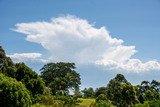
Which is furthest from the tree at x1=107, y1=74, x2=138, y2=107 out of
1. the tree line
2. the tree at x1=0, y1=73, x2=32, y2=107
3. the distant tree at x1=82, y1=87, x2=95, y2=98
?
the distant tree at x1=82, y1=87, x2=95, y2=98

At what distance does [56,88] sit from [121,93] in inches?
1055

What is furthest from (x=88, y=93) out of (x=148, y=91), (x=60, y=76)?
(x=148, y=91)

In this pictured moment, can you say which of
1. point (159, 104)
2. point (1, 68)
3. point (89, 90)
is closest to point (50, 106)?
point (159, 104)

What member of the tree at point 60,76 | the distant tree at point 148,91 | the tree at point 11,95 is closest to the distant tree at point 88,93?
the tree at point 60,76

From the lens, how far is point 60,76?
79875mm

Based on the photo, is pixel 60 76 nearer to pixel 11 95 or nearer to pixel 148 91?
pixel 148 91

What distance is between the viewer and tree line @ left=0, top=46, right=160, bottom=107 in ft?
119

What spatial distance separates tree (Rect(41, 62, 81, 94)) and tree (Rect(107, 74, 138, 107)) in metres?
19.2

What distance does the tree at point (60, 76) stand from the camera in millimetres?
73625

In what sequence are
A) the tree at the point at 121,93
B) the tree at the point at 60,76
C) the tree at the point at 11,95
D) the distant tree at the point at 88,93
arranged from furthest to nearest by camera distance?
the distant tree at the point at 88,93 → the tree at the point at 60,76 → the tree at the point at 121,93 → the tree at the point at 11,95

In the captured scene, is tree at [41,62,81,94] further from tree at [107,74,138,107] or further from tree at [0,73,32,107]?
tree at [0,73,32,107]

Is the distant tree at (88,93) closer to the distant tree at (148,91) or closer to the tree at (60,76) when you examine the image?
the tree at (60,76)

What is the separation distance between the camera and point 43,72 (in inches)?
3206

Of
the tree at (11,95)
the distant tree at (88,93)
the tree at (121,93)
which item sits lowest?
the tree at (11,95)
